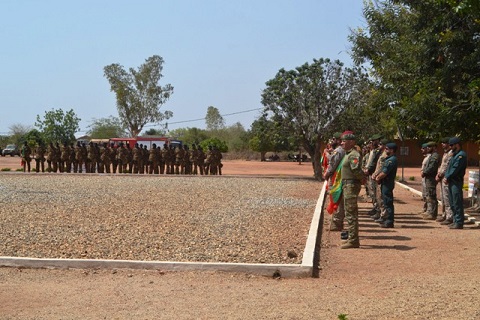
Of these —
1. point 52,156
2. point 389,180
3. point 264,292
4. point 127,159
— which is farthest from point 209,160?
point 264,292

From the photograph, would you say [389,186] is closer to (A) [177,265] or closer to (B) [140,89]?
(A) [177,265]

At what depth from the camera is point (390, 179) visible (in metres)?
14.4

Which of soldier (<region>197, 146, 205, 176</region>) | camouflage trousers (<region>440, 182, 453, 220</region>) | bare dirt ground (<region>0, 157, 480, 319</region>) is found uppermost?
soldier (<region>197, 146, 205, 176</region>)

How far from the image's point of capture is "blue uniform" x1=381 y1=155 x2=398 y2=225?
14.2 metres

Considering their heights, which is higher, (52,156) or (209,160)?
(52,156)

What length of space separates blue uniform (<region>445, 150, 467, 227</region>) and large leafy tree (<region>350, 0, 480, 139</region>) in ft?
4.58

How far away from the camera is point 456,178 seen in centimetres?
1405

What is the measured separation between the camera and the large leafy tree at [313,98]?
3412cm

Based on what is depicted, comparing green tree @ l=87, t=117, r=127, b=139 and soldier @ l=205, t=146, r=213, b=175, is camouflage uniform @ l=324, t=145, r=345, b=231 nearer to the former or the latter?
soldier @ l=205, t=146, r=213, b=175

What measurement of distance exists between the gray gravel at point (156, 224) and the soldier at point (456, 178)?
285 centimetres

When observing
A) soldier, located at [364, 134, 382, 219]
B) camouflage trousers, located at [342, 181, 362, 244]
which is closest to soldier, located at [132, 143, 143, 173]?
soldier, located at [364, 134, 382, 219]

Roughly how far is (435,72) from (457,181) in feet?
13.3

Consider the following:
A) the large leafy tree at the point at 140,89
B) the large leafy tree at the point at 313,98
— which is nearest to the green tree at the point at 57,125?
the large leafy tree at the point at 140,89

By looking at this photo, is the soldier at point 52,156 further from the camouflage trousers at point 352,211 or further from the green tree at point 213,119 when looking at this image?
the green tree at point 213,119
